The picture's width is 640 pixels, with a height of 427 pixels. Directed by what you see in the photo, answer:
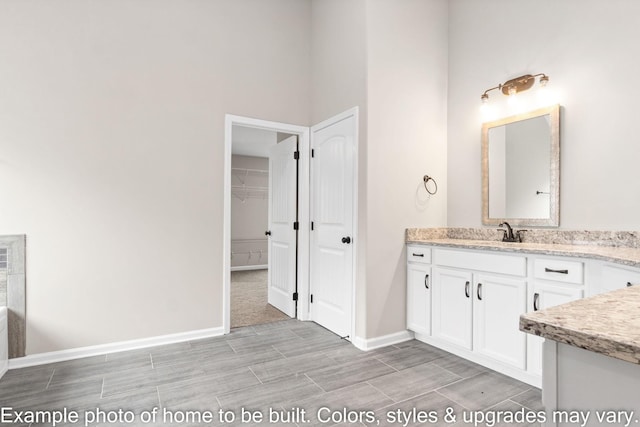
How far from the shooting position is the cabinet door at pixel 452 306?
265cm

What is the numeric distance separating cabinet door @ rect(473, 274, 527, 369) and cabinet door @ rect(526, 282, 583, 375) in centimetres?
4

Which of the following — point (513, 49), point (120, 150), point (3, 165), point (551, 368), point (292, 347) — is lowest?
point (292, 347)

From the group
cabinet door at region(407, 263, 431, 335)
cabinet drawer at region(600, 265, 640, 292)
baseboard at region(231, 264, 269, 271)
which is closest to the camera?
cabinet drawer at region(600, 265, 640, 292)

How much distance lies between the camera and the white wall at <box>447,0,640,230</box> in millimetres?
2322

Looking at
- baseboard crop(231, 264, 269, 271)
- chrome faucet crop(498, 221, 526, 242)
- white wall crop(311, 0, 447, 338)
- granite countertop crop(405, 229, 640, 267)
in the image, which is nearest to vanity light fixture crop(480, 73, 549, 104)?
white wall crop(311, 0, 447, 338)

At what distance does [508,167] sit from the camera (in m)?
2.99

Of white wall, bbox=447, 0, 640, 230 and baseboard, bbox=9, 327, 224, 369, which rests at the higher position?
white wall, bbox=447, 0, 640, 230

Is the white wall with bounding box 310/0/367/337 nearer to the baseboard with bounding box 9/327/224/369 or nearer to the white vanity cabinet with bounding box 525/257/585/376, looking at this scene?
the white vanity cabinet with bounding box 525/257/585/376

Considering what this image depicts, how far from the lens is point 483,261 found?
2.55m

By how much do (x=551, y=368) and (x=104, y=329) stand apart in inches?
126

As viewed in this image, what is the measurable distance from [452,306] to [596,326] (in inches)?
88.9

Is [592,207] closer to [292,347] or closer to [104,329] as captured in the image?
[292,347]

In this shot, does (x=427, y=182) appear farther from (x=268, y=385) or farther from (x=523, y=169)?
(x=268, y=385)

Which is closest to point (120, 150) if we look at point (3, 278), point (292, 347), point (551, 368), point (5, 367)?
point (3, 278)
